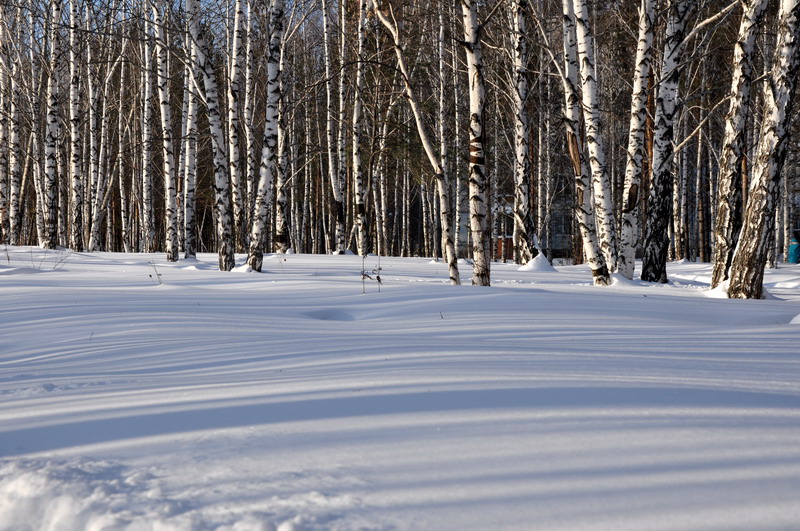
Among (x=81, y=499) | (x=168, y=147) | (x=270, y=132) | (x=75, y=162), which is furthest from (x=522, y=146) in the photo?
(x=81, y=499)

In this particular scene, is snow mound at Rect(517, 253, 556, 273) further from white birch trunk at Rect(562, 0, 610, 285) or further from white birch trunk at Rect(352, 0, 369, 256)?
white birch trunk at Rect(352, 0, 369, 256)

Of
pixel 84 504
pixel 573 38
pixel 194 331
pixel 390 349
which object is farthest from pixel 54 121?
pixel 84 504

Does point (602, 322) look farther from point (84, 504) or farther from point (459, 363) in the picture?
point (84, 504)

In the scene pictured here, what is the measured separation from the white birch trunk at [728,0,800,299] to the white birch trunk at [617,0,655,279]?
262cm

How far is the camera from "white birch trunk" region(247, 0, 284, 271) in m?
8.52

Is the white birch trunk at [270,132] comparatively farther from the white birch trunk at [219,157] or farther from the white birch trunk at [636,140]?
the white birch trunk at [636,140]

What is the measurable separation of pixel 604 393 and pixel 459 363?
0.70 metres

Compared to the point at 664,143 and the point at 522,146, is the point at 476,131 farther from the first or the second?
the point at 522,146

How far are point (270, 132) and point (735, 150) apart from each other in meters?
6.09

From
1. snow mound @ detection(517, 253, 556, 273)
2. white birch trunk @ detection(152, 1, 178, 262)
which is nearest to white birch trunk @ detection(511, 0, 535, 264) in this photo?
snow mound @ detection(517, 253, 556, 273)

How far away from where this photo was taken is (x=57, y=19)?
44.2 feet

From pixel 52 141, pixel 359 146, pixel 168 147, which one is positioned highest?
pixel 359 146

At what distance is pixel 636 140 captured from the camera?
9.05m

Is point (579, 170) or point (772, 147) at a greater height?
point (579, 170)
